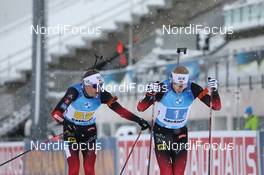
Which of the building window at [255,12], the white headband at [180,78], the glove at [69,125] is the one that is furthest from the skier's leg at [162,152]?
the building window at [255,12]

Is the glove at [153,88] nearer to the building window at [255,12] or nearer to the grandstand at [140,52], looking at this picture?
the grandstand at [140,52]

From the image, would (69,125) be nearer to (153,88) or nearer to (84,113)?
(84,113)

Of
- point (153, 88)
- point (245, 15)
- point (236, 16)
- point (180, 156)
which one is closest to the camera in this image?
point (153, 88)

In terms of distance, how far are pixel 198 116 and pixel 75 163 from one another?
1306 millimetres

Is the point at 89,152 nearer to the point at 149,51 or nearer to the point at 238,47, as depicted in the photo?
the point at 149,51

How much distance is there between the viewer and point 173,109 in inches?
357

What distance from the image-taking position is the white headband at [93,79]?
30.6ft

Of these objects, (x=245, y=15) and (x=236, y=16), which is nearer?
(x=236, y=16)

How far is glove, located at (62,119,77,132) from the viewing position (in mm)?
9445

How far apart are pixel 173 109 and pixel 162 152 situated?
0.48 meters

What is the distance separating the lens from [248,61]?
10469mm

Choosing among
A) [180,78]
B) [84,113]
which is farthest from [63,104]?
[180,78]

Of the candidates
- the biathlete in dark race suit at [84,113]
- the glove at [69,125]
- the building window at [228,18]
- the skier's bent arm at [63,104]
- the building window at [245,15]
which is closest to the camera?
the skier's bent arm at [63,104]

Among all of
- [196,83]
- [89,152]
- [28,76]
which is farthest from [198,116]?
[28,76]
